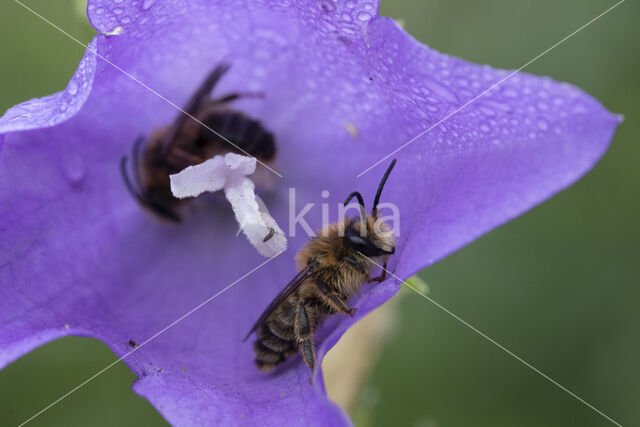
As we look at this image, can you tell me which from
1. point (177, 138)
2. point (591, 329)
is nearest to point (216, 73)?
point (177, 138)

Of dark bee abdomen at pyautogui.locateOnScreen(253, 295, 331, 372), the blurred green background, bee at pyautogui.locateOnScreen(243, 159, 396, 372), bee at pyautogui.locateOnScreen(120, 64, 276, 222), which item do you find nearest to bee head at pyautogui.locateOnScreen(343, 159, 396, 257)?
bee at pyautogui.locateOnScreen(243, 159, 396, 372)

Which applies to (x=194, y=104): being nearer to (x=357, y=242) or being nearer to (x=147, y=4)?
(x=147, y=4)

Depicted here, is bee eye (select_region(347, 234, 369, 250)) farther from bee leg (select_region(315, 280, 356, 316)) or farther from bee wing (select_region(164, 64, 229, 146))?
bee wing (select_region(164, 64, 229, 146))

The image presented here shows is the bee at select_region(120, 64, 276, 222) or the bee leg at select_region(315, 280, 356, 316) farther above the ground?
the bee leg at select_region(315, 280, 356, 316)

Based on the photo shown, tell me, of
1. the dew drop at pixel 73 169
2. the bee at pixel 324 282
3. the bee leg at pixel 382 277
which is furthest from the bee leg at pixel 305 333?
the dew drop at pixel 73 169

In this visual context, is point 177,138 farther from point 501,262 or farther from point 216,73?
point 501,262

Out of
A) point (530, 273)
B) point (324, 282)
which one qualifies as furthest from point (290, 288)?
point (530, 273)
